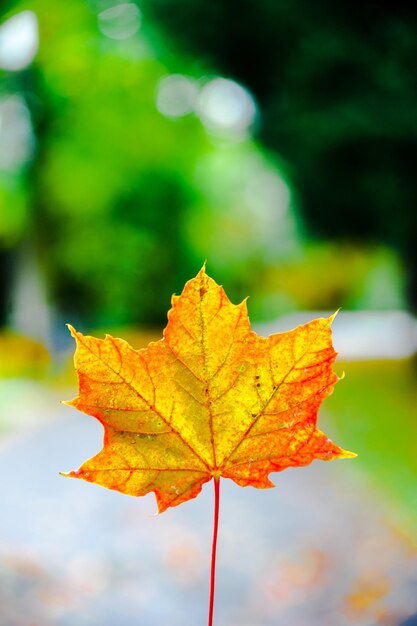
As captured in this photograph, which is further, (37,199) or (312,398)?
(37,199)

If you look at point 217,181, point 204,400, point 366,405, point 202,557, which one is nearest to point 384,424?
point 366,405

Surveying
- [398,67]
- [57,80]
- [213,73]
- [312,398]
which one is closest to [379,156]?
[398,67]

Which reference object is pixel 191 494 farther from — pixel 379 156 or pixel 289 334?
pixel 379 156

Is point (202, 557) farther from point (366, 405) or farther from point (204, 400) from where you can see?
point (366, 405)

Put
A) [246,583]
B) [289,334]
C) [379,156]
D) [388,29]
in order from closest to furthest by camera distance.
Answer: [289,334] → [246,583] → [388,29] → [379,156]

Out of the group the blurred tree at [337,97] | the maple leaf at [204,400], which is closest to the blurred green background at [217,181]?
the blurred tree at [337,97]

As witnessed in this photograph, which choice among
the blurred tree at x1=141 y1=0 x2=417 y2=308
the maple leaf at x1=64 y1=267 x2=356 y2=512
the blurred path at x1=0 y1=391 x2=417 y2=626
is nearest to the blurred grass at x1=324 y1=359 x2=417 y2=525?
the blurred path at x1=0 y1=391 x2=417 y2=626
